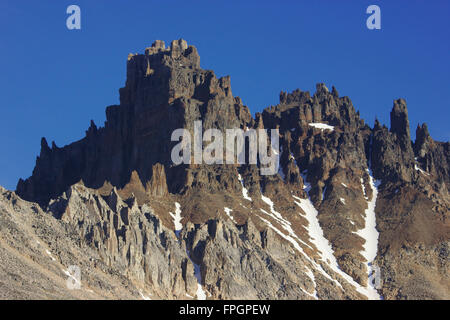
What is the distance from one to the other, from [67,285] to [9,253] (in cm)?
1201
